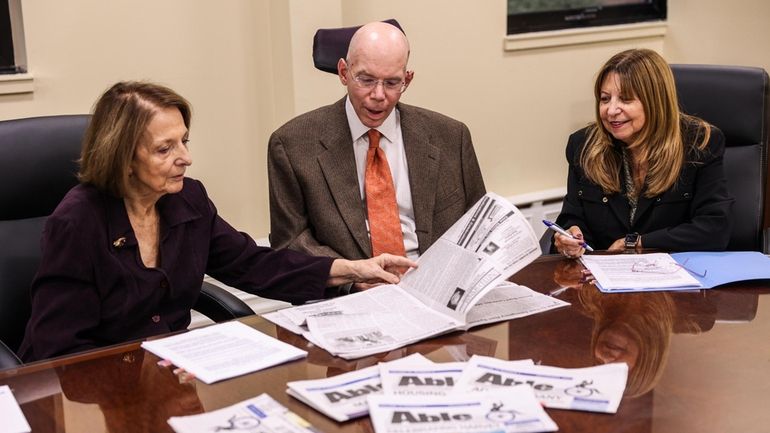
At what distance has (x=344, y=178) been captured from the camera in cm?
262

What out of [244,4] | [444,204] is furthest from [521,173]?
[444,204]

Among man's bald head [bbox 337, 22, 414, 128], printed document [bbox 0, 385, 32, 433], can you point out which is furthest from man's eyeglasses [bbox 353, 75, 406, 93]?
printed document [bbox 0, 385, 32, 433]

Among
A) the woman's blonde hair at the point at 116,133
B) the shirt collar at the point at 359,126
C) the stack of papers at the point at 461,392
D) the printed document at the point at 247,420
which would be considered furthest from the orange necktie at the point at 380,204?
the printed document at the point at 247,420

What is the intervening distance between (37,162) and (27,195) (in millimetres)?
85

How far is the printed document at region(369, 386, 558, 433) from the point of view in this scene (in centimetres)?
150

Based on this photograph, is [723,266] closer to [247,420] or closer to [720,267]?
[720,267]

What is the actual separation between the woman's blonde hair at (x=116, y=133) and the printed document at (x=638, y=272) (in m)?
1.07

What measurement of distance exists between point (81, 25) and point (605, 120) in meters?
1.74

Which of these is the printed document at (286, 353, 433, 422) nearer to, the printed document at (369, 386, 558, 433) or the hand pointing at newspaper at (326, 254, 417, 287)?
the printed document at (369, 386, 558, 433)

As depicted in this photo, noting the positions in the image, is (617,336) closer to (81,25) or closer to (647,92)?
(647,92)

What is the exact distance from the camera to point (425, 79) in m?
4.04

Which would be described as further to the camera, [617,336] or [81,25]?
[81,25]

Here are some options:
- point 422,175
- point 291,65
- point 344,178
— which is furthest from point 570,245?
point 291,65

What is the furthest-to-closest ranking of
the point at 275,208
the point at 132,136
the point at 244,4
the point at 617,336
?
1. the point at 244,4
2. the point at 275,208
3. the point at 132,136
4. the point at 617,336
